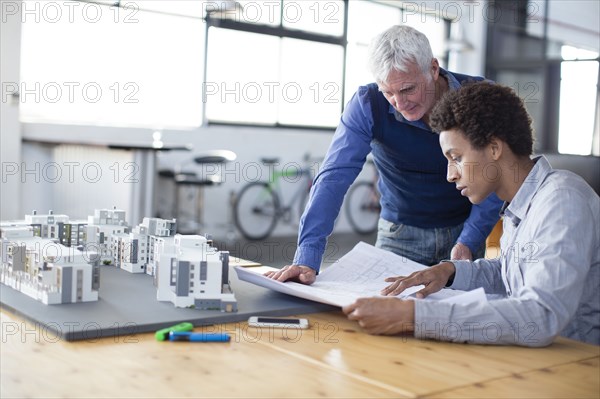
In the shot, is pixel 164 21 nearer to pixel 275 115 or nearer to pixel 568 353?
pixel 275 115

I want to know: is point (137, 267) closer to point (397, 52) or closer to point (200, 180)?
point (397, 52)

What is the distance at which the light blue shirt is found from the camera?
1297 millimetres

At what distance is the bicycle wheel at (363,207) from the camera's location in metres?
8.73

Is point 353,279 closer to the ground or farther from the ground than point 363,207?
farther from the ground

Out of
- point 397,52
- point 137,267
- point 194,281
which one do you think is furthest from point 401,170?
point 194,281

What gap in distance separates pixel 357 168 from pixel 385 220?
0.32 metres

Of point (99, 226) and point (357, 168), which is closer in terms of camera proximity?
point (99, 226)

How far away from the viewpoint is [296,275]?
170 centimetres

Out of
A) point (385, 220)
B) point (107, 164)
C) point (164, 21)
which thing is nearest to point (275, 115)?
point (164, 21)

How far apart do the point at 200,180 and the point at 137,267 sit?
4.93 meters

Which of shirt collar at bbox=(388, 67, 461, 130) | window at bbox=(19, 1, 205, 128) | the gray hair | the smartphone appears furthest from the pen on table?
window at bbox=(19, 1, 205, 128)

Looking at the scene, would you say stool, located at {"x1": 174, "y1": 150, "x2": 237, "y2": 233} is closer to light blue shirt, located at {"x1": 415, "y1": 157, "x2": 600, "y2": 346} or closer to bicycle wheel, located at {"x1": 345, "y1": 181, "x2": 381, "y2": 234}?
bicycle wheel, located at {"x1": 345, "y1": 181, "x2": 381, "y2": 234}

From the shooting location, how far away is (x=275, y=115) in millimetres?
8070

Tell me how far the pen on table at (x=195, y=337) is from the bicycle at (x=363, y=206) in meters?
7.43
